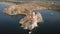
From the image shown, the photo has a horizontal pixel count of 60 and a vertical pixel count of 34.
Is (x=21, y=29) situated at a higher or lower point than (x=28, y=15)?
lower

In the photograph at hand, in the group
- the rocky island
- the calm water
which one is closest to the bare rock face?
the rocky island

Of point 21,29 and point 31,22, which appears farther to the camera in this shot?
point 31,22

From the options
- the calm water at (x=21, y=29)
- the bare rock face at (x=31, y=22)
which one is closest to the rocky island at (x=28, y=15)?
the bare rock face at (x=31, y=22)

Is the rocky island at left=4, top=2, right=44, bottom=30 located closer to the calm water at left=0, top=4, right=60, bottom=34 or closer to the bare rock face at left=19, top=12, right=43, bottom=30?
the bare rock face at left=19, top=12, right=43, bottom=30

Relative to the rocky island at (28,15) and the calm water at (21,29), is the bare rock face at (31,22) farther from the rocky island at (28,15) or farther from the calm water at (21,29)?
the calm water at (21,29)

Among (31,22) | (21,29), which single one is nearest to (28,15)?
(31,22)

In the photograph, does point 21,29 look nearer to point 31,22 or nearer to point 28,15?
point 31,22

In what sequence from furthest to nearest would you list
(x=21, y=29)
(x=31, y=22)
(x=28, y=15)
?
(x=28, y=15), (x=31, y=22), (x=21, y=29)

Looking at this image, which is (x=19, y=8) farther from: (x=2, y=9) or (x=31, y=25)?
(x=31, y=25)

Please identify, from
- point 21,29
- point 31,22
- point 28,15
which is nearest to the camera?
point 21,29

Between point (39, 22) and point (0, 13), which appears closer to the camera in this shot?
point (39, 22)

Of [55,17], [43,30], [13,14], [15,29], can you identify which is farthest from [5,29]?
[55,17]
